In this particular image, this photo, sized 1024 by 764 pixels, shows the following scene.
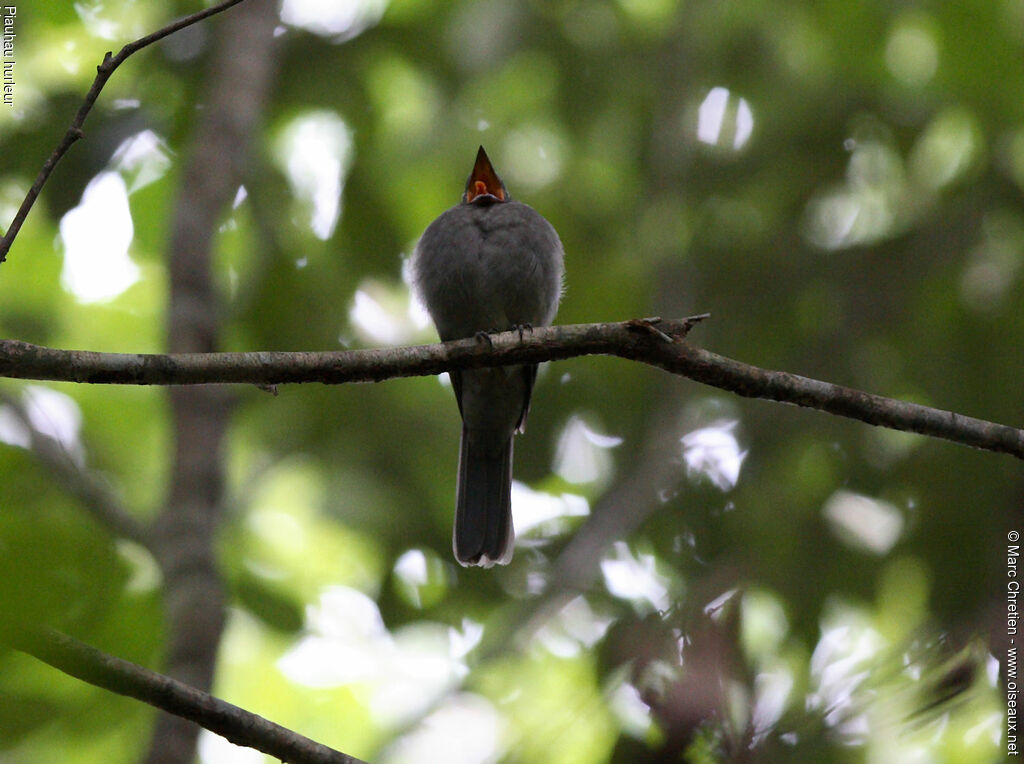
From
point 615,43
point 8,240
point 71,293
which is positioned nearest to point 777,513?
point 615,43

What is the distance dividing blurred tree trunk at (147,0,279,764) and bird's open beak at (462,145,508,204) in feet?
4.32

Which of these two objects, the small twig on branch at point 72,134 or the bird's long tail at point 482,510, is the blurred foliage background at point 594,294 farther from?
the small twig on branch at point 72,134

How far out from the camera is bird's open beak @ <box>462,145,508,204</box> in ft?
20.3

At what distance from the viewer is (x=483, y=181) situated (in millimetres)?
6211

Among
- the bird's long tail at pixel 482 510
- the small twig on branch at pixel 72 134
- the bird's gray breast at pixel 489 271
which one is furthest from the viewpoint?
the bird's long tail at pixel 482 510

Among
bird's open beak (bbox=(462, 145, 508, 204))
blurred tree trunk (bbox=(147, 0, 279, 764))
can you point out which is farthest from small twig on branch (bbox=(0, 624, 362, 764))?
bird's open beak (bbox=(462, 145, 508, 204))

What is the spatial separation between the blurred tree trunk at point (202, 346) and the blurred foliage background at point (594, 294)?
1.31ft

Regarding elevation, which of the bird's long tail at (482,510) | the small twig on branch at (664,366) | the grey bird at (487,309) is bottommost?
the small twig on branch at (664,366)

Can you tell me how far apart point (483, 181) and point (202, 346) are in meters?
2.08

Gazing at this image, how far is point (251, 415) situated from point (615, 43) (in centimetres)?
351

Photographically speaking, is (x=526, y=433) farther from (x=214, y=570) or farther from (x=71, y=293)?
(x=71, y=293)

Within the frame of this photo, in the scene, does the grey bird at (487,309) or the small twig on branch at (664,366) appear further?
the grey bird at (487,309)

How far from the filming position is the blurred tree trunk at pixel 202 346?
14.2ft

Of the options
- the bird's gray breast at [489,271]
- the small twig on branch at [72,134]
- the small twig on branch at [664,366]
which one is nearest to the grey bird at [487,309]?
the bird's gray breast at [489,271]
